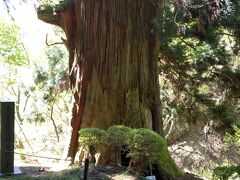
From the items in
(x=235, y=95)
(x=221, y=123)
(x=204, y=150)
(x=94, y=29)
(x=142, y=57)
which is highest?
(x=94, y=29)

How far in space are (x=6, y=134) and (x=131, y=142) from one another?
1656mm

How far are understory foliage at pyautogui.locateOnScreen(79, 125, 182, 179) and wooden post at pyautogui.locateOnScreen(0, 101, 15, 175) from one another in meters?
1.02

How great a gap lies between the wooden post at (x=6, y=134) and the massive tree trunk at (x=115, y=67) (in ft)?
2.92

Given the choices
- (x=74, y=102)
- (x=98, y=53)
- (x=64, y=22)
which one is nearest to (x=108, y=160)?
(x=74, y=102)

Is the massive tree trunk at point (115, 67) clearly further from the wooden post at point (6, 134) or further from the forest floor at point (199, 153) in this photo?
the forest floor at point (199, 153)

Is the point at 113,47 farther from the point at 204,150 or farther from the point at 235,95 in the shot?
the point at 204,150

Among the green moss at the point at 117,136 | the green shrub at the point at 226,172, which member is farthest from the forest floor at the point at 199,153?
the green moss at the point at 117,136

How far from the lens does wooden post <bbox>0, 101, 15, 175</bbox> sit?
443 centimetres

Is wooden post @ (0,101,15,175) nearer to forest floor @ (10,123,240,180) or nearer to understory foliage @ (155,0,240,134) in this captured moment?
understory foliage @ (155,0,240,134)

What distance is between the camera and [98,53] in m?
4.84

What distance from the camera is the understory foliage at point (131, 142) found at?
372cm

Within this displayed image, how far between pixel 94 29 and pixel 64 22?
1.99ft

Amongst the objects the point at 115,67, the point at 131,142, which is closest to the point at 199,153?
the point at 115,67

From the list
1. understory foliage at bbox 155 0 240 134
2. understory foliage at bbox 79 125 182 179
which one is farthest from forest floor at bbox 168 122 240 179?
understory foliage at bbox 79 125 182 179
